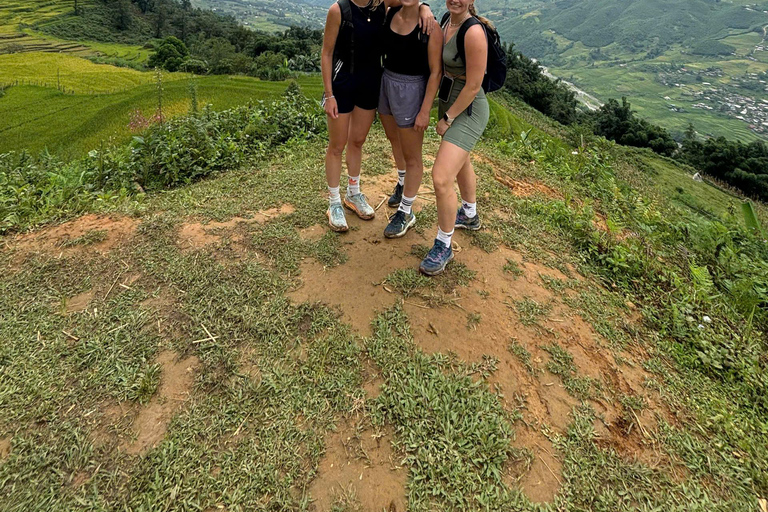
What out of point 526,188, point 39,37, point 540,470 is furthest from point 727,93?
point 39,37

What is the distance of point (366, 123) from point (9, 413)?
2958 millimetres

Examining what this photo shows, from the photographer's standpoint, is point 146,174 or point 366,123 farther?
point 146,174

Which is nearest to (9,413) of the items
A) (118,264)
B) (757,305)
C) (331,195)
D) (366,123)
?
(118,264)

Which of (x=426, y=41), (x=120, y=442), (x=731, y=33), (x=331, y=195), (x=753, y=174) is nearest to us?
(x=120, y=442)

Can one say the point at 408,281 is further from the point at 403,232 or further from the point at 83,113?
the point at 83,113

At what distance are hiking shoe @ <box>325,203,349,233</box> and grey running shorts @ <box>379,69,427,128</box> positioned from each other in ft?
3.18

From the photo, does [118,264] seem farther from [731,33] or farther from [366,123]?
[731,33]

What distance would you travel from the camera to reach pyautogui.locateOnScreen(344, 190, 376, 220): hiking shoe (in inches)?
149

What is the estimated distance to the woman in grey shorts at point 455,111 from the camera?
2.56 metres

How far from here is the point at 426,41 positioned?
2.77 m

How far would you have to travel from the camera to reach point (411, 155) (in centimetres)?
330

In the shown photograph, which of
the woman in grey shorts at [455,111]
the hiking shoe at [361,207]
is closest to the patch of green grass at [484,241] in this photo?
the woman in grey shorts at [455,111]

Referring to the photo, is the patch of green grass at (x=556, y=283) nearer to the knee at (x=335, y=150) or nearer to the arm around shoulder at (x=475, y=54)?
the arm around shoulder at (x=475, y=54)

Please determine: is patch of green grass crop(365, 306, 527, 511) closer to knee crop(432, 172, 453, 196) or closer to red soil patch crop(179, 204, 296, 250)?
knee crop(432, 172, 453, 196)
